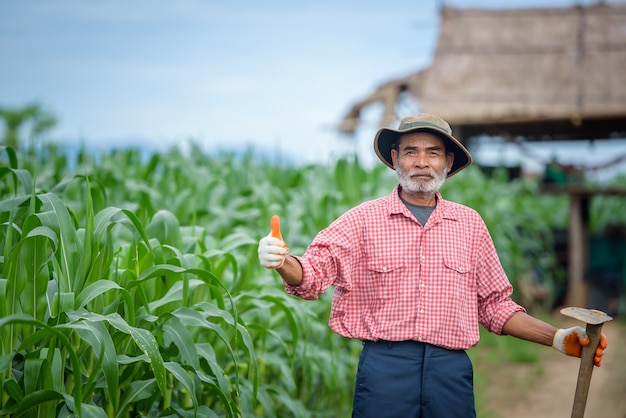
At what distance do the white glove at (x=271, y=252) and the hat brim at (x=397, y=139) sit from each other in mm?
614

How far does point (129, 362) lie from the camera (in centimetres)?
228

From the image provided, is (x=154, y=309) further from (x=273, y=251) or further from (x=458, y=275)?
(x=458, y=275)

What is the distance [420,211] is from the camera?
8.09 ft

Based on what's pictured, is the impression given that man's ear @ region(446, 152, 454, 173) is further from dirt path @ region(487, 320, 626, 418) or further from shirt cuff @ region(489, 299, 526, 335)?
dirt path @ region(487, 320, 626, 418)

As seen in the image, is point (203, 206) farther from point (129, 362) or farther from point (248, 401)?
point (129, 362)

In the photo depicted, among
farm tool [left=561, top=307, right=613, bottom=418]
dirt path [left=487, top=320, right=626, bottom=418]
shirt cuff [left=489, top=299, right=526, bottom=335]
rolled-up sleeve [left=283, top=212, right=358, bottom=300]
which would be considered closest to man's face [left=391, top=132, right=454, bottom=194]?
rolled-up sleeve [left=283, top=212, right=358, bottom=300]

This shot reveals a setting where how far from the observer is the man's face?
2.40 metres

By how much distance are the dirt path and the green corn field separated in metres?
1.21

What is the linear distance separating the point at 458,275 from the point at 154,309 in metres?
1.03

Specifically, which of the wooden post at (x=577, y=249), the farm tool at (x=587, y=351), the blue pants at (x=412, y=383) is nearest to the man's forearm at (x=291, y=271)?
the blue pants at (x=412, y=383)

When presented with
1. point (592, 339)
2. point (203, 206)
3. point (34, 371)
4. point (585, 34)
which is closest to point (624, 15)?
point (585, 34)

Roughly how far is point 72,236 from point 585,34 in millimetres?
10297

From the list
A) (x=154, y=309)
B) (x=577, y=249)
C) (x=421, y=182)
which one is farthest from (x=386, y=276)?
(x=577, y=249)

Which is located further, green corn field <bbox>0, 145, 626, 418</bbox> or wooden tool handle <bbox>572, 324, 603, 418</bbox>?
wooden tool handle <bbox>572, 324, 603, 418</bbox>
